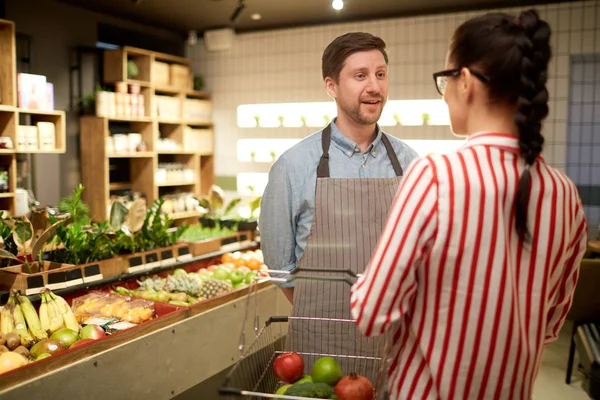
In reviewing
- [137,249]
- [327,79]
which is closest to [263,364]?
[327,79]

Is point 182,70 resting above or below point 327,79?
above

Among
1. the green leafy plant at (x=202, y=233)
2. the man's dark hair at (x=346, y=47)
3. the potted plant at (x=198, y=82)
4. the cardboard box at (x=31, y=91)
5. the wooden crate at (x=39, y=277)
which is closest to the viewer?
the man's dark hair at (x=346, y=47)

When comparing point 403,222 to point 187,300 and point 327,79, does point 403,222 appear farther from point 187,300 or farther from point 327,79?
point 187,300

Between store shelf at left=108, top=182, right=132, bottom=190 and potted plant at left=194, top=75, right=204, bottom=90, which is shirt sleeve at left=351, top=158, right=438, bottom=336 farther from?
potted plant at left=194, top=75, right=204, bottom=90

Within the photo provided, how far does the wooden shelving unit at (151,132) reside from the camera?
245 inches

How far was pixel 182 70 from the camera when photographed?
287 inches

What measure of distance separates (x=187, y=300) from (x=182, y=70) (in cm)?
462

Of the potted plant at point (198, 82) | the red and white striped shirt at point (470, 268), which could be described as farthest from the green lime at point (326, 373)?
the potted plant at point (198, 82)

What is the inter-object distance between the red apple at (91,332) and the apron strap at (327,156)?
131cm

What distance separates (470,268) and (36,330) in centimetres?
218

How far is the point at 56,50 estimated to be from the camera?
6.11 metres

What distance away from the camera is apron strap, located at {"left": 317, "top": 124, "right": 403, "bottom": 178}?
2.06 meters

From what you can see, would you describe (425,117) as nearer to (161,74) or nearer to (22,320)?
(161,74)

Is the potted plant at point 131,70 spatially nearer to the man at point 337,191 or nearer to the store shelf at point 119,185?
the store shelf at point 119,185
